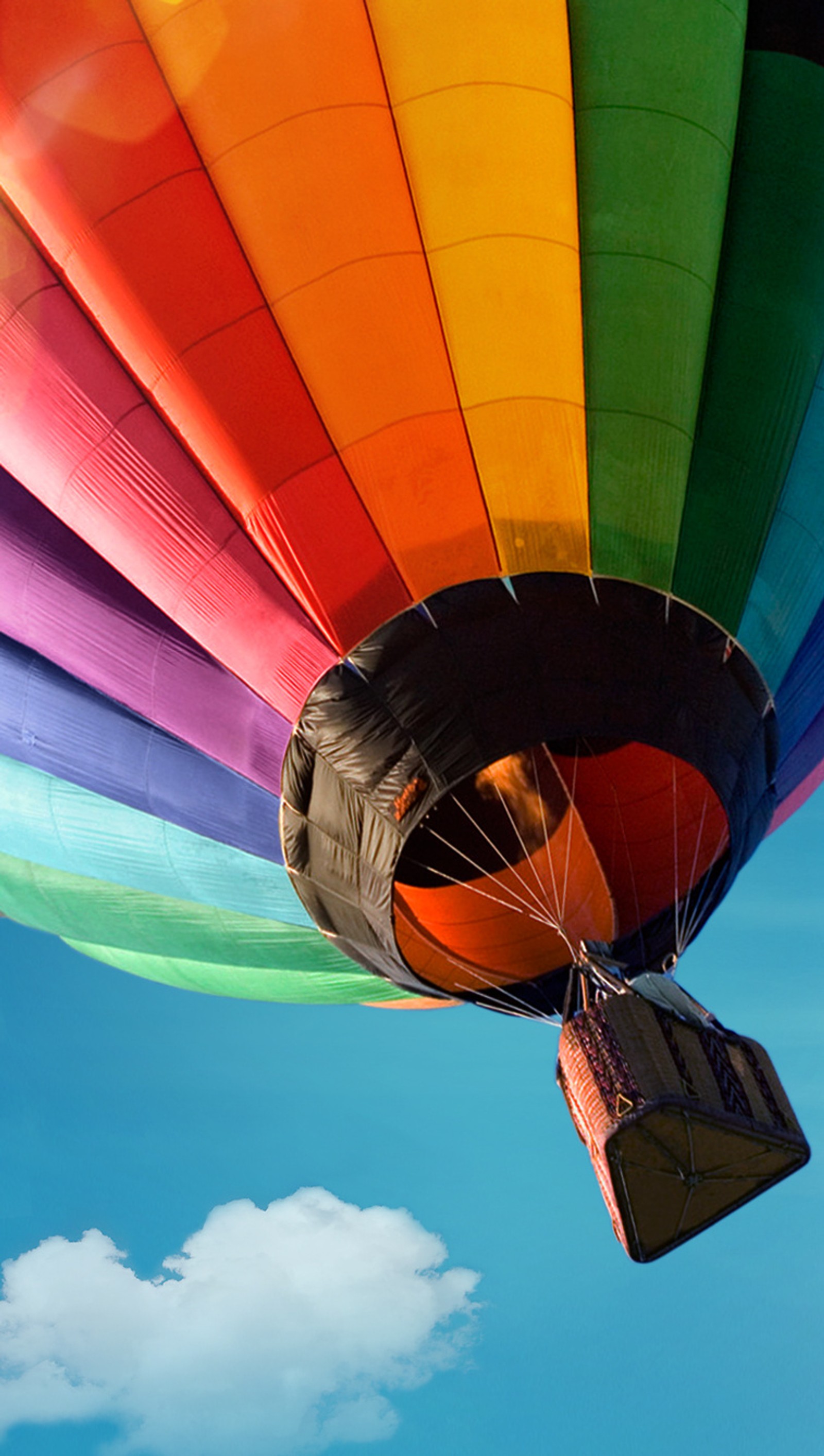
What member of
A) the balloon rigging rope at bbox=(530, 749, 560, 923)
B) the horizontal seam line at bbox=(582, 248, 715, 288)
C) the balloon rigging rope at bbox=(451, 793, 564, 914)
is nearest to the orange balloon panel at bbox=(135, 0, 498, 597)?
the horizontal seam line at bbox=(582, 248, 715, 288)

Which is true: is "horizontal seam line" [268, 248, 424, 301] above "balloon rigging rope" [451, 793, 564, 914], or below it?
above

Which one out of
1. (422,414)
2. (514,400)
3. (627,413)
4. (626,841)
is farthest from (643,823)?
(422,414)

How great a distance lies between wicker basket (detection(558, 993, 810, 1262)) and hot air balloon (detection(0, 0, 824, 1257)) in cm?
4

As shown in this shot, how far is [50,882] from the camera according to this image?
7602 millimetres

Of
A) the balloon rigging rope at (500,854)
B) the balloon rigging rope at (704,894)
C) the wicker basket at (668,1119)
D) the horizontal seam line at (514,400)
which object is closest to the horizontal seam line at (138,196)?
the horizontal seam line at (514,400)

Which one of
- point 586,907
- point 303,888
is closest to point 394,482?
point 303,888

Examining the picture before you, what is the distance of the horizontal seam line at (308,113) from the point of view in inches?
217

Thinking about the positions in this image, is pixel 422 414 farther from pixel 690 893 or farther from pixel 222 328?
pixel 690 893

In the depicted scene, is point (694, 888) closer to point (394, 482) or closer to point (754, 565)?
point (754, 565)

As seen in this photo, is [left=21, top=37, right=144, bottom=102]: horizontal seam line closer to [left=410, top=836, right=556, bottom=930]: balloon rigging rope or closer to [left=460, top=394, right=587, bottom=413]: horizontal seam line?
[left=460, top=394, right=587, bottom=413]: horizontal seam line

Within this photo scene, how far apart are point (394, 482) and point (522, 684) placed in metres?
0.90

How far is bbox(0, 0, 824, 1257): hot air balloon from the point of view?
208 inches

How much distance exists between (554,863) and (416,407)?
219 centimetres

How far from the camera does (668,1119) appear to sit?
468cm
